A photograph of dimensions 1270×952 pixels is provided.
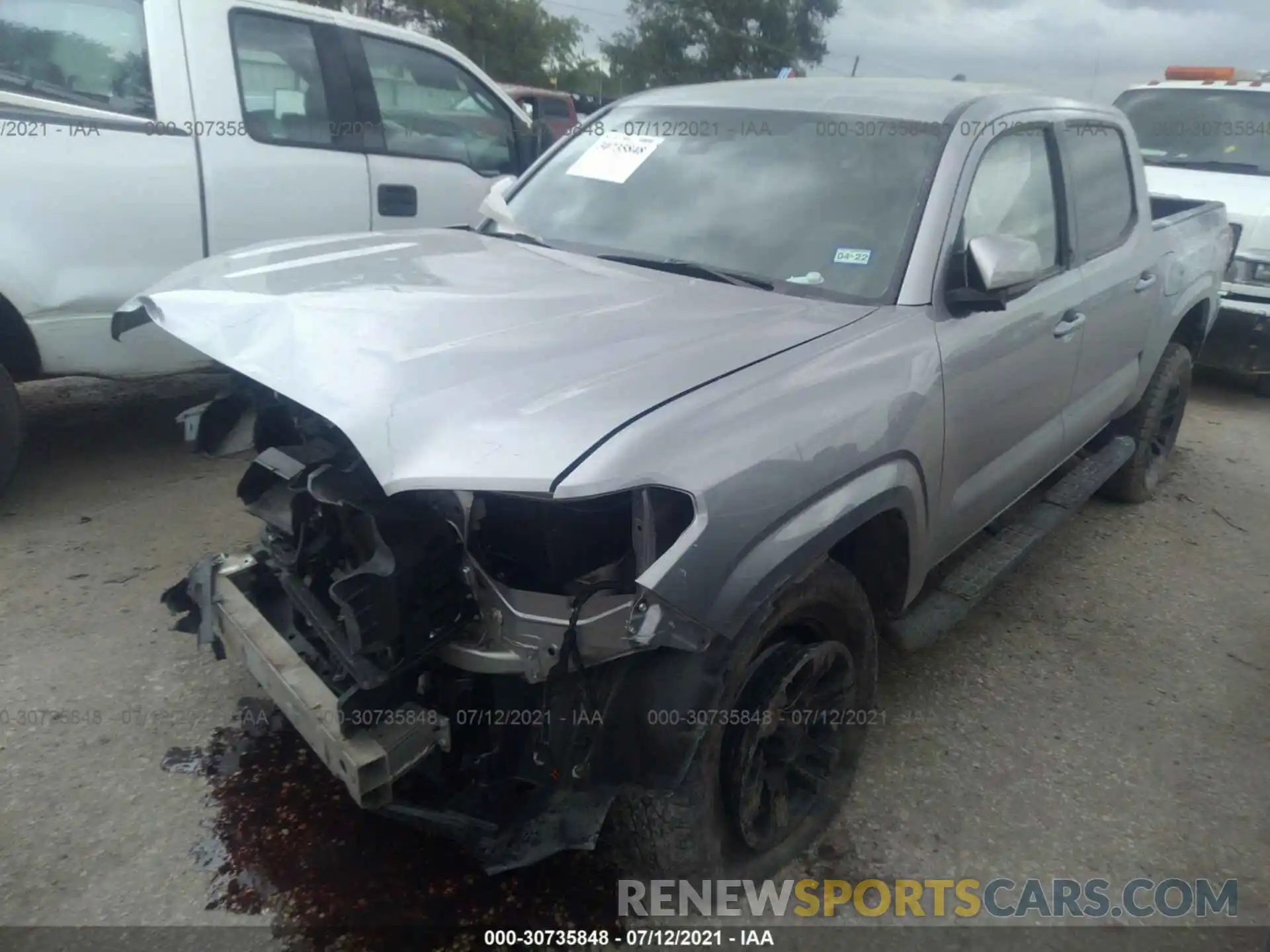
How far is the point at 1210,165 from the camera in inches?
288

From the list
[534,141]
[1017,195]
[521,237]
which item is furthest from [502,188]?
[1017,195]

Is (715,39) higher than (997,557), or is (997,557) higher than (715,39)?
(715,39)

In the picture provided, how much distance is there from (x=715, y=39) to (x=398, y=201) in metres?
33.4

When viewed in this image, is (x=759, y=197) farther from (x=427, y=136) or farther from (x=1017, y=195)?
(x=427, y=136)

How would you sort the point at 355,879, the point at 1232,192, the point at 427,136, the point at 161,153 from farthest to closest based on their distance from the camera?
the point at 1232,192 → the point at 427,136 → the point at 161,153 → the point at 355,879

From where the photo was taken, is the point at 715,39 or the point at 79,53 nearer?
the point at 79,53

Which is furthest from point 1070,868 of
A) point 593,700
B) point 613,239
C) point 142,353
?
point 142,353

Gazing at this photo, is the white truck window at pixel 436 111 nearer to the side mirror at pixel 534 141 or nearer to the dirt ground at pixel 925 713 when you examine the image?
the side mirror at pixel 534 141

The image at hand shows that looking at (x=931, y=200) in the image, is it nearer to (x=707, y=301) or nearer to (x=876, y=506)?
(x=707, y=301)

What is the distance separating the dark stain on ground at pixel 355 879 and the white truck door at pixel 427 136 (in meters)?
2.99

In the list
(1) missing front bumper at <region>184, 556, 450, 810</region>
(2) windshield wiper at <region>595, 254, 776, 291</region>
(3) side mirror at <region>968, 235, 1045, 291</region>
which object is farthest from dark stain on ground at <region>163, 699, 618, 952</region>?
(3) side mirror at <region>968, 235, 1045, 291</region>

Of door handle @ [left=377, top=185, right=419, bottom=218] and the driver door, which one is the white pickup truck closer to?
door handle @ [left=377, top=185, right=419, bottom=218]

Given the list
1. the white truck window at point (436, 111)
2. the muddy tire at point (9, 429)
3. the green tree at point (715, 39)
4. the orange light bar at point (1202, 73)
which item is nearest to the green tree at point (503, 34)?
the green tree at point (715, 39)

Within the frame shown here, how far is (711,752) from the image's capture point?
2076 mm
